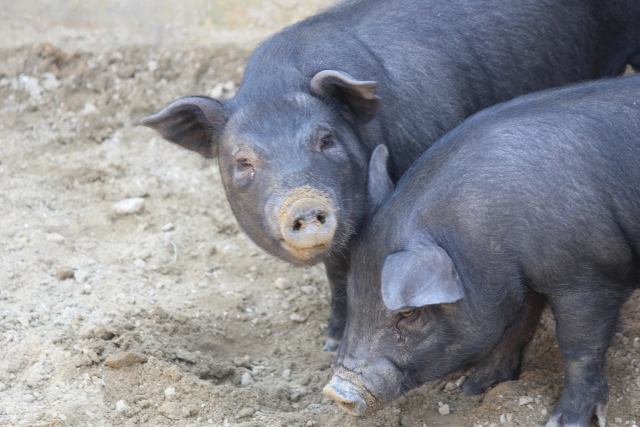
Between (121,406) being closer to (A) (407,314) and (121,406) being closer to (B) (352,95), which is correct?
(A) (407,314)

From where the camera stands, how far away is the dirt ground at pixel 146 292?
17.1 ft

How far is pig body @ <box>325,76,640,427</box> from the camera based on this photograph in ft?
15.2

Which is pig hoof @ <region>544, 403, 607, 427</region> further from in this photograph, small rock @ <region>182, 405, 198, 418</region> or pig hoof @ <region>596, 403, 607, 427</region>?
small rock @ <region>182, 405, 198, 418</region>

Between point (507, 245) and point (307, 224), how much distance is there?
1.04m

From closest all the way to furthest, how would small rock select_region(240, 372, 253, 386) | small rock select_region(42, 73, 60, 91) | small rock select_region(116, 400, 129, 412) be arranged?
small rock select_region(116, 400, 129, 412) < small rock select_region(240, 372, 253, 386) < small rock select_region(42, 73, 60, 91)

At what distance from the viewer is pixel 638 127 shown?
190 inches

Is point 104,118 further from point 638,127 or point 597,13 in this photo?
point 638,127

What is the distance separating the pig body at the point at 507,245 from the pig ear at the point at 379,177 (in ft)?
0.66

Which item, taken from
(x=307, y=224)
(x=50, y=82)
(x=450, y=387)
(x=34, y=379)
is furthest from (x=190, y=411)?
(x=50, y=82)

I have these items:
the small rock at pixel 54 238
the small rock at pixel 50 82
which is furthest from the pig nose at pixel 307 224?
the small rock at pixel 50 82

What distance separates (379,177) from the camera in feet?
17.1

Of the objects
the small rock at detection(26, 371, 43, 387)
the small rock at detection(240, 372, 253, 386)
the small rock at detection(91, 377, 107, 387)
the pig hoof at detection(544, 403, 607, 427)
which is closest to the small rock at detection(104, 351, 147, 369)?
the small rock at detection(91, 377, 107, 387)

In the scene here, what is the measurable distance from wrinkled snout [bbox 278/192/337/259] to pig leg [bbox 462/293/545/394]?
4.64 feet

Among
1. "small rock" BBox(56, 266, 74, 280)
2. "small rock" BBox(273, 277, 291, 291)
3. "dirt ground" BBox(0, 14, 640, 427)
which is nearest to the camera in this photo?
"dirt ground" BBox(0, 14, 640, 427)
